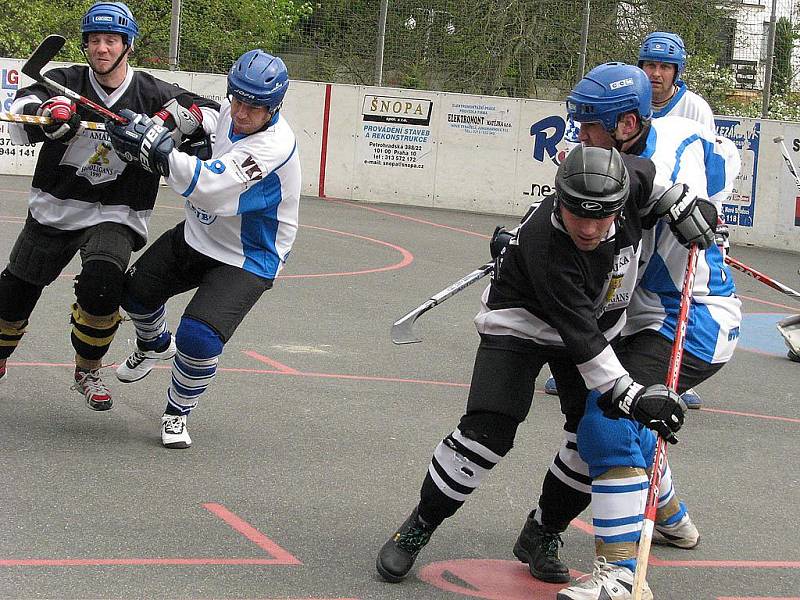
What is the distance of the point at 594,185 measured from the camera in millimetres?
3652

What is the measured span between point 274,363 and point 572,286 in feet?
12.9

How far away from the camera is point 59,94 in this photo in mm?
5699

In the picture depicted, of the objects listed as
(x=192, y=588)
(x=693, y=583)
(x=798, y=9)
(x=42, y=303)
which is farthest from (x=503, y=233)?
(x=798, y=9)

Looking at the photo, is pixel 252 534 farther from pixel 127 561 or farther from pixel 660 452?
pixel 660 452

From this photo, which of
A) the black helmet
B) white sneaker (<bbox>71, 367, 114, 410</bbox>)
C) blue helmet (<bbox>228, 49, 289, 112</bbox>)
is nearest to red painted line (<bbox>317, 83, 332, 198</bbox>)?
white sneaker (<bbox>71, 367, 114, 410</bbox>)

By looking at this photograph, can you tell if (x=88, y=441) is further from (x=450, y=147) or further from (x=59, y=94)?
(x=450, y=147)

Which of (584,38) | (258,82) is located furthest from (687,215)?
(584,38)

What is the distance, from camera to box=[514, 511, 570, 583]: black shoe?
4199 millimetres

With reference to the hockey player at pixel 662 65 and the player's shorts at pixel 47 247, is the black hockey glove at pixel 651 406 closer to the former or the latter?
the player's shorts at pixel 47 247

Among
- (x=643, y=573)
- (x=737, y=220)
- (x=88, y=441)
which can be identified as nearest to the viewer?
(x=643, y=573)

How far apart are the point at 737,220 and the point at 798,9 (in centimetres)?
445

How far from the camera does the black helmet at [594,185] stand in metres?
3.65

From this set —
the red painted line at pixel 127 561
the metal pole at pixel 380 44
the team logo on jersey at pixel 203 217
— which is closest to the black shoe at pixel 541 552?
the red painted line at pixel 127 561

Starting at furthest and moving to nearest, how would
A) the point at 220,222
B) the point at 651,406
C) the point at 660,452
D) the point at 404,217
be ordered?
the point at 404,217, the point at 220,222, the point at 660,452, the point at 651,406
